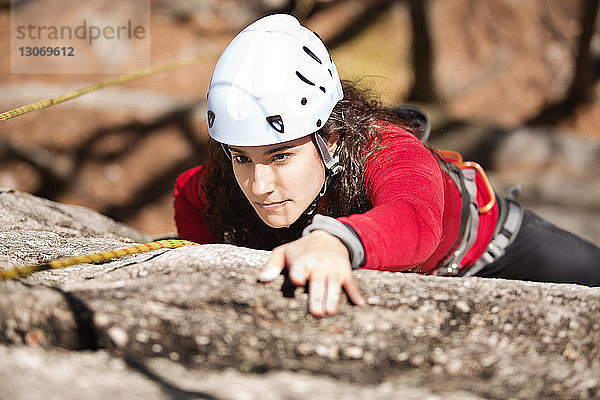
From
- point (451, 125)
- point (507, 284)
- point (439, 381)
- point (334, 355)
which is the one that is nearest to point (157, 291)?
point (334, 355)

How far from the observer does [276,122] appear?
70.1 inches

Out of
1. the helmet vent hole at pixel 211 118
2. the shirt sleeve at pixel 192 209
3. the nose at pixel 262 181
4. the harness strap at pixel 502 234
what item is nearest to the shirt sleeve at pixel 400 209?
the nose at pixel 262 181

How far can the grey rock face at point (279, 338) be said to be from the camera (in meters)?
1.12

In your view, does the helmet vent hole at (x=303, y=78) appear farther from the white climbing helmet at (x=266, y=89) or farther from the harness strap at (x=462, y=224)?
the harness strap at (x=462, y=224)

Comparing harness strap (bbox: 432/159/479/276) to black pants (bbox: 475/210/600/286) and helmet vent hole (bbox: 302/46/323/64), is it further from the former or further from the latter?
helmet vent hole (bbox: 302/46/323/64)

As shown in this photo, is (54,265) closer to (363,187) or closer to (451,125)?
(363,187)

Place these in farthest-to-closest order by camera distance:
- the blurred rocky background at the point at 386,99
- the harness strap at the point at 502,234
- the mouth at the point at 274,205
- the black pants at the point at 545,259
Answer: the blurred rocky background at the point at 386,99, the black pants at the point at 545,259, the harness strap at the point at 502,234, the mouth at the point at 274,205

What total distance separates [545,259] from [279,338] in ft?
6.27

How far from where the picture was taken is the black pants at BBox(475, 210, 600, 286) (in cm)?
270

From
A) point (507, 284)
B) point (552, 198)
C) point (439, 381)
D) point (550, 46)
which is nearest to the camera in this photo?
point (439, 381)

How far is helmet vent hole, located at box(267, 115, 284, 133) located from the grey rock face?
47 centimetres

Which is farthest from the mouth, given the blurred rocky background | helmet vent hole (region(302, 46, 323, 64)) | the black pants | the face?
the blurred rocky background

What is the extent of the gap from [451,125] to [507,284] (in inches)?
200

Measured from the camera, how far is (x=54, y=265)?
1430 millimetres
